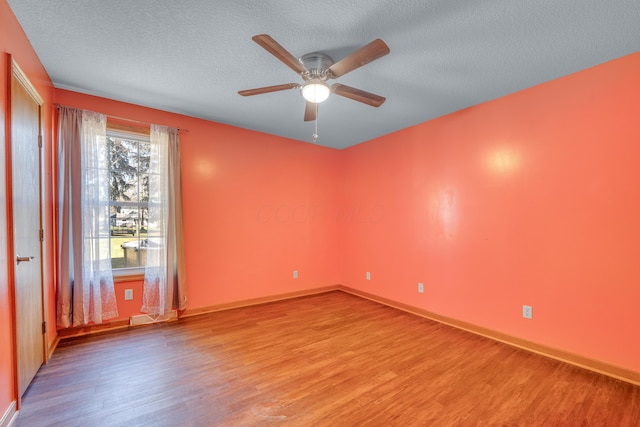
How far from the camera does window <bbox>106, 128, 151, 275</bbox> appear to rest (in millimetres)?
3096

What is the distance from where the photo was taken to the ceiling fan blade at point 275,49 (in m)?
1.55

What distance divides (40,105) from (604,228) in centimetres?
479

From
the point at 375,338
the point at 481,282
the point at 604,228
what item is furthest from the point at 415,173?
the point at 375,338

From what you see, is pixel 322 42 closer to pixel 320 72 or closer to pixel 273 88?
pixel 320 72

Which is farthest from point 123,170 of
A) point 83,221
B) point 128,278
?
point 128,278

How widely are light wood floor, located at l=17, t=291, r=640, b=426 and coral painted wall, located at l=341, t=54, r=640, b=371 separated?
400 millimetres

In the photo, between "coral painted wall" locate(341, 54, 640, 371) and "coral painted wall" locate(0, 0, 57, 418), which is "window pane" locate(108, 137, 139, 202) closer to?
"coral painted wall" locate(0, 0, 57, 418)

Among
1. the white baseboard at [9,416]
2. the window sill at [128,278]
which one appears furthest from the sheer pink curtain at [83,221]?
the white baseboard at [9,416]

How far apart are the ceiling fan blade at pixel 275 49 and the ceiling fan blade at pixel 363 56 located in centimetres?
26

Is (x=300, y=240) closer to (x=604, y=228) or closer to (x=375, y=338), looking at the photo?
(x=375, y=338)

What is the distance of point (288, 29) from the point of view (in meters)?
1.85

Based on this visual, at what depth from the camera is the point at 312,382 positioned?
2.07 m

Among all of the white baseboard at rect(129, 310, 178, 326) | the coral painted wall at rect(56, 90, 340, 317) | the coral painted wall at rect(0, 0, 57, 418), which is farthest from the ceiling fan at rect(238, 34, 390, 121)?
the white baseboard at rect(129, 310, 178, 326)

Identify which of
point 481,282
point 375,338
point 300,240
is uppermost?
point 300,240
